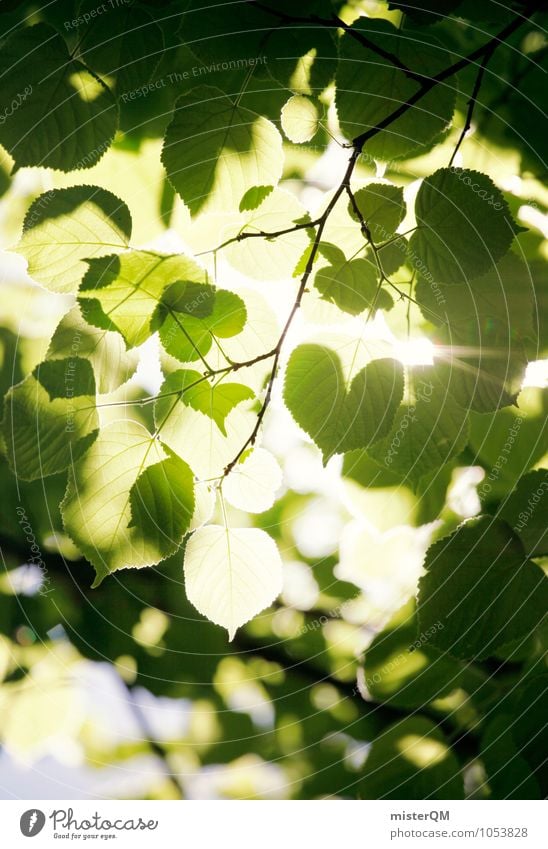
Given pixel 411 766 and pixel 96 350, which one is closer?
pixel 96 350

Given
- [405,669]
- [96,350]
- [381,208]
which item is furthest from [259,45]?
[405,669]

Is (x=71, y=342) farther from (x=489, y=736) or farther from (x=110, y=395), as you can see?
(x=489, y=736)

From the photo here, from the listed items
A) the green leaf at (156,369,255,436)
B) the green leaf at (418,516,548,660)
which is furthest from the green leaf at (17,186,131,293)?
the green leaf at (418,516,548,660)

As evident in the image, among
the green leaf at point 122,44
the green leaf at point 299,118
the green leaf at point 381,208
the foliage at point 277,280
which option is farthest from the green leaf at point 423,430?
the green leaf at point 122,44

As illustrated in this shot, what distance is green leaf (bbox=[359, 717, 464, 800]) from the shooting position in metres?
0.59

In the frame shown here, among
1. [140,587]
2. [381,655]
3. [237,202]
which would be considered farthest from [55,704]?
[237,202]

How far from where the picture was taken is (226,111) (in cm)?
45

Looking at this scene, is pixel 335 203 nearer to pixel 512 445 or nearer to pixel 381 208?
pixel 381 208

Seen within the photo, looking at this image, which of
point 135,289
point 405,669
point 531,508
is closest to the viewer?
point 135,289

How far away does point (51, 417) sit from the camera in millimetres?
457

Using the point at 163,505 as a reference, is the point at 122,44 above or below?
above

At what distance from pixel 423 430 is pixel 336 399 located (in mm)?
88

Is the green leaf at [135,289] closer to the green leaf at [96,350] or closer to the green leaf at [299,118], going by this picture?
the green leaf at [96,350]
